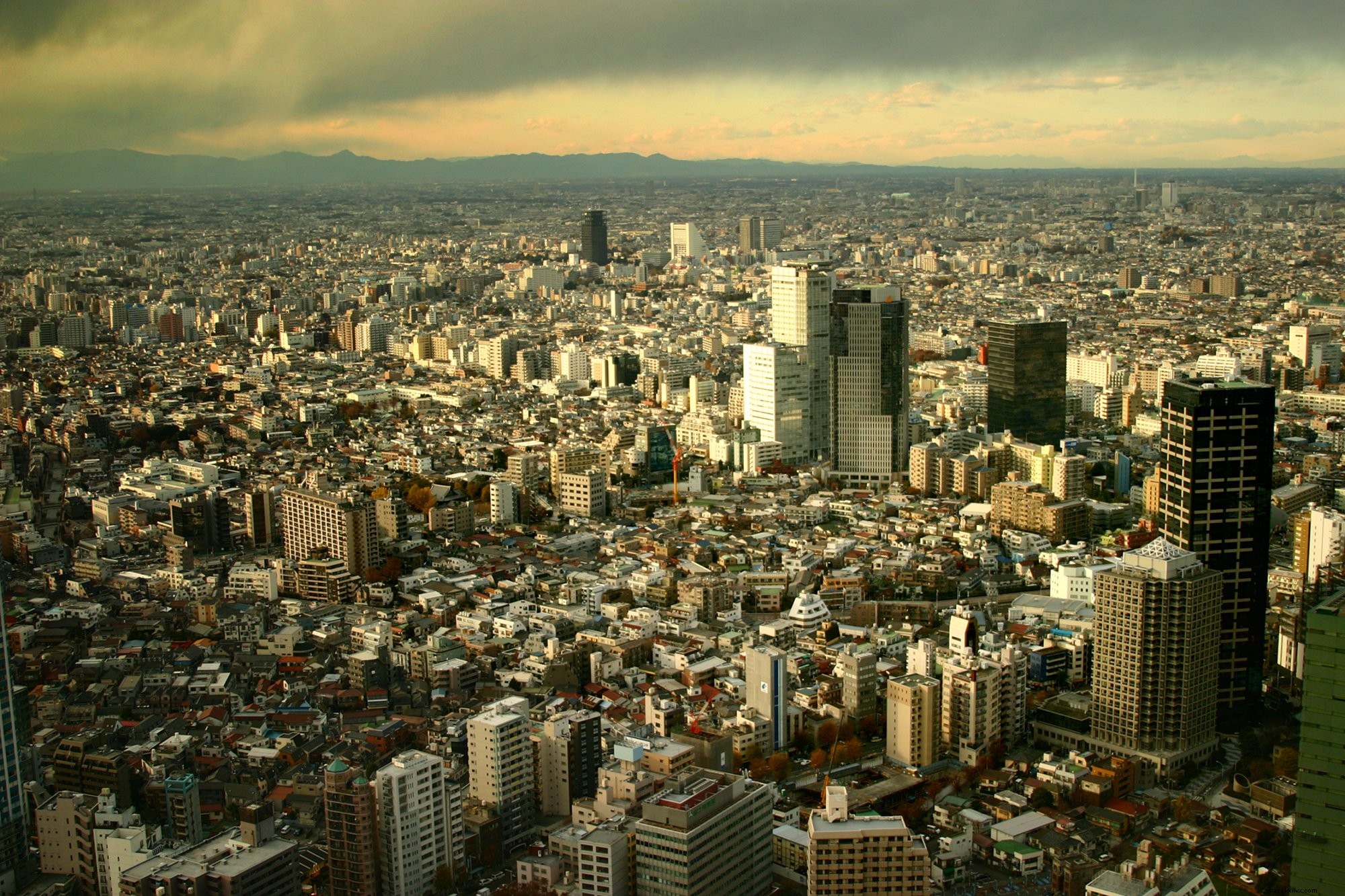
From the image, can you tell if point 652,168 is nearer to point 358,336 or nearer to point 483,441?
point 358,336

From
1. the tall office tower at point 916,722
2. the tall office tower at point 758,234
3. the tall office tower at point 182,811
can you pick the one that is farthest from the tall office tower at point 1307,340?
the tall office tower at point 758,234

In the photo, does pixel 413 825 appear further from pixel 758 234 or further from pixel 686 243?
pixel 758 234

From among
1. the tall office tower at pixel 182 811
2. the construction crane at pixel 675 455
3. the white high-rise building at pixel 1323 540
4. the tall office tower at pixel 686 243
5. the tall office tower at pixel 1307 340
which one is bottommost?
the tall office tower at pixel 182 811

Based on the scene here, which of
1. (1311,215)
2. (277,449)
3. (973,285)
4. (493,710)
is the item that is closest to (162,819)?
(493,710)

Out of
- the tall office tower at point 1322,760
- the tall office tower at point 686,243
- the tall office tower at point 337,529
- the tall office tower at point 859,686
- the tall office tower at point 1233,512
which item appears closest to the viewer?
the tall office tower at point 1322,760

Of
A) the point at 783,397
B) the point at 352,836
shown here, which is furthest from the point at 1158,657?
the point at 783,397

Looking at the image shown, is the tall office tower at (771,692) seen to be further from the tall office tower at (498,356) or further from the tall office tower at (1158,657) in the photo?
the tall office tower at (498,356)
